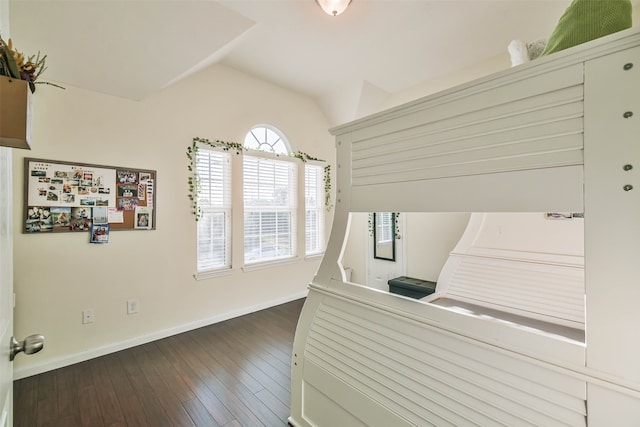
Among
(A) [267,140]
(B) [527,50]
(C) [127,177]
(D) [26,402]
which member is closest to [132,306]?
(D) [26,402]

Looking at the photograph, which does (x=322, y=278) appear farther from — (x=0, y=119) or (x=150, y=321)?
(x=150, y=321)

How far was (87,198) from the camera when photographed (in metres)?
2.49

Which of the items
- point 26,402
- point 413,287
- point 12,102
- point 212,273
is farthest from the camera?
point 413,287

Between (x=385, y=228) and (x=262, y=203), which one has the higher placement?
(x=262, y=203)

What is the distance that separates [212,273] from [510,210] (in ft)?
10.5

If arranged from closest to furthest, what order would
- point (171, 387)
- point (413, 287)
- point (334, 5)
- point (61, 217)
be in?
1. point (171, 387)
2. point (334, 5)
3. point (61, 217)
4. point (413, 287)

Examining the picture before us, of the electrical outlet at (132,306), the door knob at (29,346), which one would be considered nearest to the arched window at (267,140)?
the electrical outlet at (132,306)

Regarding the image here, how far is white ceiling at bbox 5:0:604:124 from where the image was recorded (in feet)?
6.37

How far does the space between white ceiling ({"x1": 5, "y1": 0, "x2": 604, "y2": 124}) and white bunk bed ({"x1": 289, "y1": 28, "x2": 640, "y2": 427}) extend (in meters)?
1.86

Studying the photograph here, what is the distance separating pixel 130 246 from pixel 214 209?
0.96 meters

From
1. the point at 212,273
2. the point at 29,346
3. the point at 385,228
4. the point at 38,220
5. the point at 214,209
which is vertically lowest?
the point at 212,273

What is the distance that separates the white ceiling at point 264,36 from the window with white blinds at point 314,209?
58.3 inches

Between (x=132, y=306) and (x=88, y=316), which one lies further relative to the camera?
(x=132, y=306)

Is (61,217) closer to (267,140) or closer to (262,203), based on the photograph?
(262,203)
